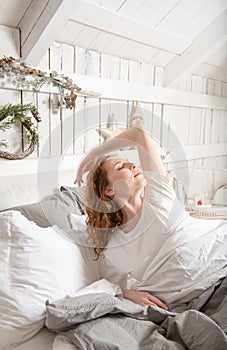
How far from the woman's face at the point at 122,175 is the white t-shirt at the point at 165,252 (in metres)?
0.06

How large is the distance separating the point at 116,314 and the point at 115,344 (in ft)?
0.44

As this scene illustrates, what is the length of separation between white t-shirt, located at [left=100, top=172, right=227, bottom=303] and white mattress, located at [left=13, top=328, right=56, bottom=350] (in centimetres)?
31

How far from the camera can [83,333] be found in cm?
102

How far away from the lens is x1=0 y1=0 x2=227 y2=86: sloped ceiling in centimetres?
154

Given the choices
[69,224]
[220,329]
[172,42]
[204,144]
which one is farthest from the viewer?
[204,144]

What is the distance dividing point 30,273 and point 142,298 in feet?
1.21

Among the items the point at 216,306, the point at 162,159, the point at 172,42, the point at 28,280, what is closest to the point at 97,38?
the point at 172,42

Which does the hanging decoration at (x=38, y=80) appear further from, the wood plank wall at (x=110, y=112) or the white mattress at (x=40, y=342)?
the white mattress at (x=40, y=342)

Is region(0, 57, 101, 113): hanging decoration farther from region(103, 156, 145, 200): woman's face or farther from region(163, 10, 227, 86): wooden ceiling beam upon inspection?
region(163, 10, 227, 86): wooden ceiling beam

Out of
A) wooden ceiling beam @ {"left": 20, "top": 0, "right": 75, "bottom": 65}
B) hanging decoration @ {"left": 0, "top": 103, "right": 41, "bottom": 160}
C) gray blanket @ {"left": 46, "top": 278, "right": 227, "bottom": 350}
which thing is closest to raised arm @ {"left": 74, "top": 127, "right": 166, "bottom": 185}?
gray blanket @ {"left": 46, "top": 278, "right": 227, "bottom": 350}

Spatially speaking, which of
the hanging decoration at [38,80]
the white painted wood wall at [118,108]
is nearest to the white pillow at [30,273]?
the white painted wood wall at [118,108]

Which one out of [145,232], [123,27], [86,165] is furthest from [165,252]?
[123,27]

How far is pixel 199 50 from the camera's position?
2438mm

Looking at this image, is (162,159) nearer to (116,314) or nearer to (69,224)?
(69,224)
